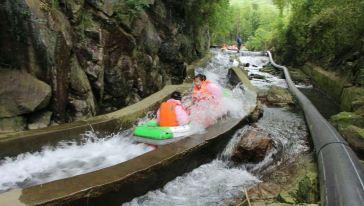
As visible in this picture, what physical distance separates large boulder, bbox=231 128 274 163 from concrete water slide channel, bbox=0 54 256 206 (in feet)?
1.75

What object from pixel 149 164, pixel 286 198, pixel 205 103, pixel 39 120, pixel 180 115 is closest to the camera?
pixel 286 198

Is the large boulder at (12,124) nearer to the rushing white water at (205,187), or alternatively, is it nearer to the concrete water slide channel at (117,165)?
the concrete water slide channel at (117,165)

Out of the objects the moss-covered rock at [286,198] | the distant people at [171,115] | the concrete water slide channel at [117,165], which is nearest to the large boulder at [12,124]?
the concrete water slide channel at [117,165]

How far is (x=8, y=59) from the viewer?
7.44 m

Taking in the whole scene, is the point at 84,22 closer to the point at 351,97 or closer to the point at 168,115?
the point at 168,115

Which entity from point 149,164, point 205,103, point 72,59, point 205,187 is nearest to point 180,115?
point 205,103

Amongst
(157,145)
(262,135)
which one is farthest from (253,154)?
(157,145)

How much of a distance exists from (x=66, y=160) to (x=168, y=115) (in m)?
2.39

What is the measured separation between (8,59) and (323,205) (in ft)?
20.5

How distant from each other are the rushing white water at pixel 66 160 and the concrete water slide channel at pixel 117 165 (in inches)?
7.6

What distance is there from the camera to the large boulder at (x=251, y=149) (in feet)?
26.1

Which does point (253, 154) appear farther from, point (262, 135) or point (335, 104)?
point (335, 104)

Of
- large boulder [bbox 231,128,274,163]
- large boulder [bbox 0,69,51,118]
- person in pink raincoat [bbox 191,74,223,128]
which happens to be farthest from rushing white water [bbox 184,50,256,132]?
large boulder [bbox 0,69,51,118]

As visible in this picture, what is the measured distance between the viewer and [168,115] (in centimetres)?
842
